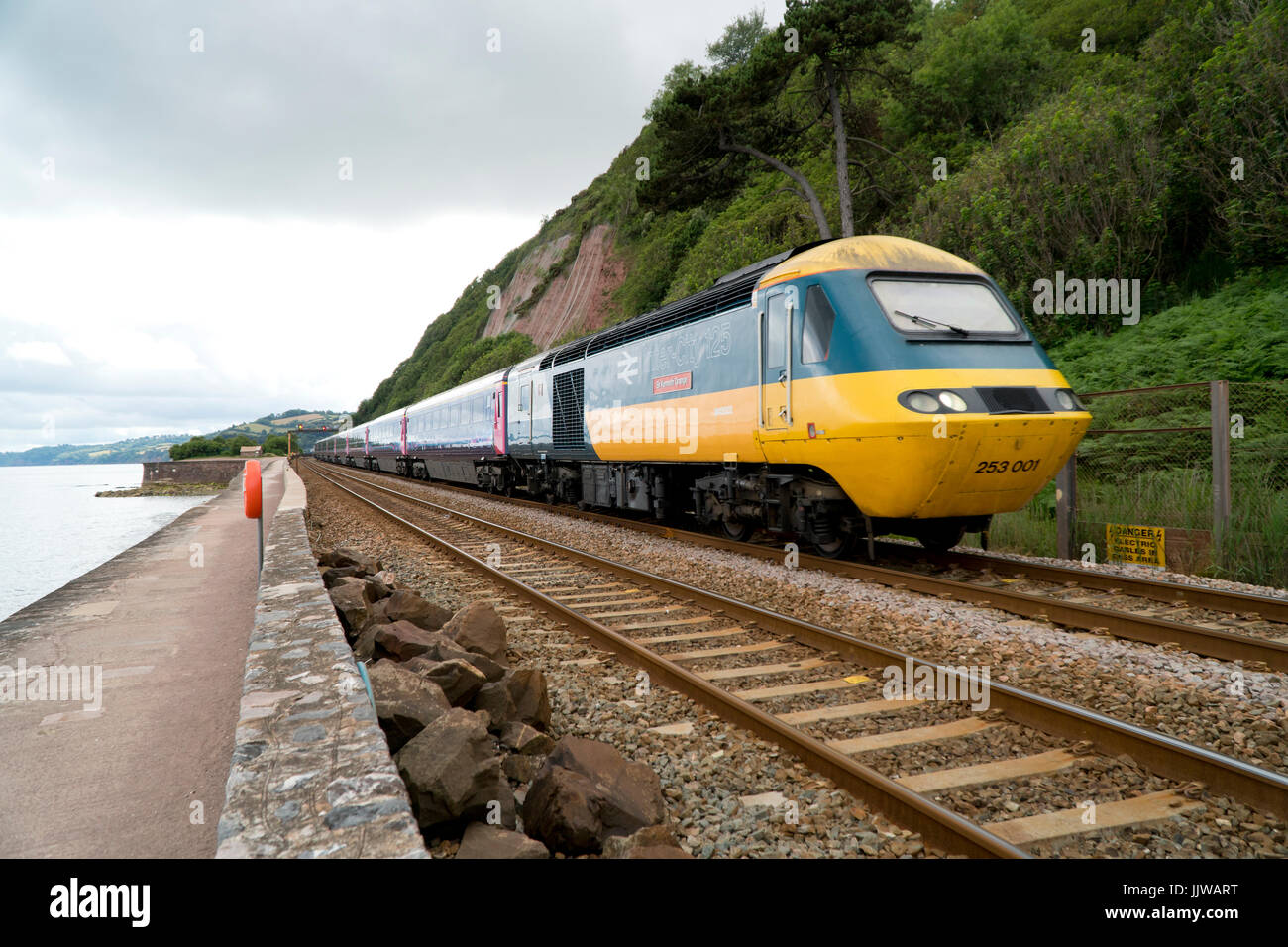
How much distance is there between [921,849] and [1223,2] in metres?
18.7

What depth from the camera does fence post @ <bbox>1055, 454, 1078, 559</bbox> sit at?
8938mm

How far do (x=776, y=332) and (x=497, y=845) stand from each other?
682 centimetres

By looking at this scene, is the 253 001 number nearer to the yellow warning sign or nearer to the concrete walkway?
the yellow warning sign

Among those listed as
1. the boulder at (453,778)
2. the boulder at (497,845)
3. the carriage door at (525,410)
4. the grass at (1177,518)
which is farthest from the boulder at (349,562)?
the carriage door at (525,410)

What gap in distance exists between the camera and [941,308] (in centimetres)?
761

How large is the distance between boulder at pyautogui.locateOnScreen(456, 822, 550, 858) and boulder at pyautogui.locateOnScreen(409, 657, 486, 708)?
131 cm

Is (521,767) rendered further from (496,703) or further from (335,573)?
(335,573)

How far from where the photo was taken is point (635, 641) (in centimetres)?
540

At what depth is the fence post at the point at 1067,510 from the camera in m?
8.94

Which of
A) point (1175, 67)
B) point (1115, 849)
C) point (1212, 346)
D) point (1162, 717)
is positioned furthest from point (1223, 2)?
point (1115, 849)

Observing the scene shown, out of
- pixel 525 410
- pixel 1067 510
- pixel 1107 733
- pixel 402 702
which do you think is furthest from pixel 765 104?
pixel 402 702

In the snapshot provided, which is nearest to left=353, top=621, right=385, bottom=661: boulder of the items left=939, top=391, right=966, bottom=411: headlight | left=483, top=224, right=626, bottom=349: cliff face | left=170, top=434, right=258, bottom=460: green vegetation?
left=939, top=391, right=966, bottom=411: headlight

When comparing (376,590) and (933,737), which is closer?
(933,737)
